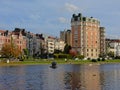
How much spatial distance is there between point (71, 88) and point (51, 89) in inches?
113

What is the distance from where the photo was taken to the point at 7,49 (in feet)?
554

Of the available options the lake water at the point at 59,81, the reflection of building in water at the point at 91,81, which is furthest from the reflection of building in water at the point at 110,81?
the reflection of building in water at the point at 91,81

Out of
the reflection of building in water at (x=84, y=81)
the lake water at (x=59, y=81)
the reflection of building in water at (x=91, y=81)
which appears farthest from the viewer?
the reflection of building in water at (x=91, y=81)

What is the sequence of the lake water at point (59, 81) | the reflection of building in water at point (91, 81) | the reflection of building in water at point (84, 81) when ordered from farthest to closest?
the reflection of building in water at point (91, 81) → the lake water at point (59, 81) → the reflection of building in water at point (84, 81)

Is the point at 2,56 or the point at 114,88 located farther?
the point at 2,56

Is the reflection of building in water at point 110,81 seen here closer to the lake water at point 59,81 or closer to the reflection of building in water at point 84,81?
the lake water at point 59,81

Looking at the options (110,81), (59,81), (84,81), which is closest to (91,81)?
(84,81)

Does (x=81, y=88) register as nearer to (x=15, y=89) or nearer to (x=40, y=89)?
(x=40, y=89)

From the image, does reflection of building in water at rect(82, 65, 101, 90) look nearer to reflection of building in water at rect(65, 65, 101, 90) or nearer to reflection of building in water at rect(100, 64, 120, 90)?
reflection of building in water at rect(65, 65, 101, 90)

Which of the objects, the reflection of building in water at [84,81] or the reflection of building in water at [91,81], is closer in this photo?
the reflection of building in water at [84,81]

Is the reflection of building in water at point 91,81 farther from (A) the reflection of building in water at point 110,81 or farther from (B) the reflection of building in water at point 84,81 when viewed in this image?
(A) the reflection of building in water at point 110,81

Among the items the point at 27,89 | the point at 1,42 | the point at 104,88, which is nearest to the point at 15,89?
the point at 27,89

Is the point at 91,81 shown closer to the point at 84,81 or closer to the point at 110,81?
the point at 84,81

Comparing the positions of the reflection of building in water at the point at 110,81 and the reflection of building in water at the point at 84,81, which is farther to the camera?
the reflection of building in water at the point at 110,81
